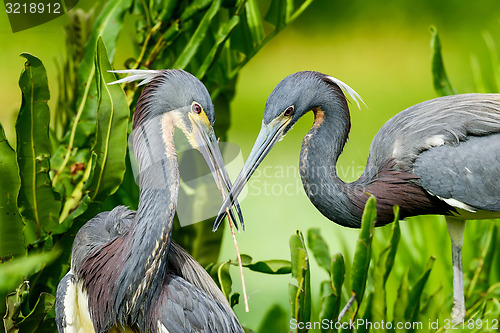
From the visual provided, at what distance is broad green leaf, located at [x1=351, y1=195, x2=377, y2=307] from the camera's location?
1478 mm

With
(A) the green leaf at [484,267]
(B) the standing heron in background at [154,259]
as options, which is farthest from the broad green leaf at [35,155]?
(A) the green leaf at [484,267]

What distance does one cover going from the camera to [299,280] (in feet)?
5.32

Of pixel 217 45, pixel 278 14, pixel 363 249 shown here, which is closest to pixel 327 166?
pixel 363 249

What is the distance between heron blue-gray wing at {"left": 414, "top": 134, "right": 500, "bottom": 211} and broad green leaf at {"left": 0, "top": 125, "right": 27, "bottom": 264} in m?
1.05

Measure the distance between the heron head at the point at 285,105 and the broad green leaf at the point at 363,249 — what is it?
308 mm

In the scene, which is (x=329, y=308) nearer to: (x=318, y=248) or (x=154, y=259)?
(x=318, y=248)

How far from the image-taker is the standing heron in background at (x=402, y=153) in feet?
5.48

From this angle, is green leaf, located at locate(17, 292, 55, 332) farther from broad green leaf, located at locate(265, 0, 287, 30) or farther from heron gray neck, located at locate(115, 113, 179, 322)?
broad green leaf, located at locate(265, 0, 287, 30)

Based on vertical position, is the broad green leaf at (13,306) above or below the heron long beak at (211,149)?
below

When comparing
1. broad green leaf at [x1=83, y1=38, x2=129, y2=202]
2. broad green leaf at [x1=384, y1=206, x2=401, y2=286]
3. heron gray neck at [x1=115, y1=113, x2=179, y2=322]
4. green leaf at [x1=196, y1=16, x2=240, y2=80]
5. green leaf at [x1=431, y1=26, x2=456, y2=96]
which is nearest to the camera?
heron gray neck at [x1=115, y1=113, x2=179, y2=322]

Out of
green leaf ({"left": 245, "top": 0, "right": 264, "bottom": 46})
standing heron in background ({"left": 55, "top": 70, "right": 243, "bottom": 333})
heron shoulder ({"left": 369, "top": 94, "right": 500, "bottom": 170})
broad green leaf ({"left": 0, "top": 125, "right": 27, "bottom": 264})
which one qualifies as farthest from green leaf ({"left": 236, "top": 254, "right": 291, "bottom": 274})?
green leaf ({"left": 245, "top": 0, "right": 264, "bottom": 46})

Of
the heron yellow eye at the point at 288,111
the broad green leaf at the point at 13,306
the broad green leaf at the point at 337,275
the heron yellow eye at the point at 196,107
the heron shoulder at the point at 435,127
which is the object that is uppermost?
the heron yellow eye at the point at 196,107

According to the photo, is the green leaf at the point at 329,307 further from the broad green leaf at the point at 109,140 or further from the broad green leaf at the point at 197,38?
the broad green leaf at the point at 197,38

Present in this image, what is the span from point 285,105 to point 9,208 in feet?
2.55
